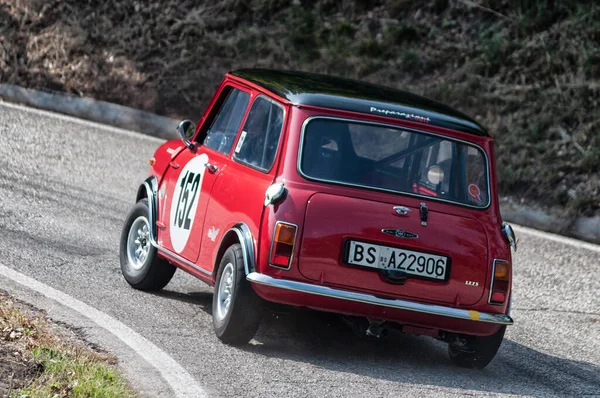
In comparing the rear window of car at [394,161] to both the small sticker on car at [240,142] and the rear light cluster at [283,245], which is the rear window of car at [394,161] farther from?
the small sticker on car at [240,142]

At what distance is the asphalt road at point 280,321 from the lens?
6406 mm

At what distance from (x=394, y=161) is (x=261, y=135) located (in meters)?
0.88

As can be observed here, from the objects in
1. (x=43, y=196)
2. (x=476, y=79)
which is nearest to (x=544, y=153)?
(x=476, y=79)

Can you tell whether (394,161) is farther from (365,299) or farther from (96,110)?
(96,110)

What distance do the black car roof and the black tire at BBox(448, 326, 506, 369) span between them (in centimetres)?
133

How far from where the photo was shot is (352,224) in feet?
21.6

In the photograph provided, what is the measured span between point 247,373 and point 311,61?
38.5 feet

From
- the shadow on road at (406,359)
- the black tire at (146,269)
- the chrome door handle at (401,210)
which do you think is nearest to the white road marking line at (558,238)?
the shadow on road at (406,359)

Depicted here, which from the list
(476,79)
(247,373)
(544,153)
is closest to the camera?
(247,373)

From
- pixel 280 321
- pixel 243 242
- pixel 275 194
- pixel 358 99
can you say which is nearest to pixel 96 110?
pixel 280 321

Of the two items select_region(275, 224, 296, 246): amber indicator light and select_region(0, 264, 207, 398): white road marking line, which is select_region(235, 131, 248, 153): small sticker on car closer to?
select_region(275, 224, 296, 246): amber indicator light

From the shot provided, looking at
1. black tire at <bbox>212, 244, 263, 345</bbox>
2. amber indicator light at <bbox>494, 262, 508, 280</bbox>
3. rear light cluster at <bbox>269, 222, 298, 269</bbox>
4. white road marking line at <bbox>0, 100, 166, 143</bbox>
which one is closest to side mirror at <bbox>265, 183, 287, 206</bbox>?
rear light cluster at <bbox>269, 222, 298, 269</bbox>

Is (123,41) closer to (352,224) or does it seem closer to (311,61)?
(311,61)

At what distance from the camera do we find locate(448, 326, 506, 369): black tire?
7.07 m
